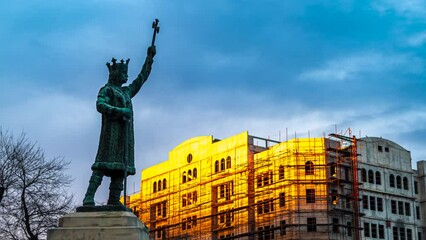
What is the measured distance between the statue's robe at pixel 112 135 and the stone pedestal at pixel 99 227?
3.78ft

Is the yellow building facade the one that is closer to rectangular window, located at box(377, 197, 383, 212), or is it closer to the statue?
rectangular window, located at box(377, 197, 383, 212)

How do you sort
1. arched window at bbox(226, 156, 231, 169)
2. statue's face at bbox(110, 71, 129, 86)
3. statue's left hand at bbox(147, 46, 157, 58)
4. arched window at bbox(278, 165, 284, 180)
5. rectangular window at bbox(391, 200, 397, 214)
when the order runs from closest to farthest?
statue's face at bbox(110, 71, 129, 86), statue's left hand at bbox(147, 46, 157, 58), arched window at bbox(278, 165, 284, 180), rectangular window at bbox(391, 200, 397, 214), arched window at bbox(226, 156, 231, 169)

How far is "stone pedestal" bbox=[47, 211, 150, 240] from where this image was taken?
656 inches

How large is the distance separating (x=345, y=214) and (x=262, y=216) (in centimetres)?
669

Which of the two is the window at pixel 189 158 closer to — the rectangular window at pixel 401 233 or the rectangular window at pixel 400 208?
the rectangular window at pixel 400 208


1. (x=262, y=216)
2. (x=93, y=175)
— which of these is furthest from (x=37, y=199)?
(x=262, y=216)

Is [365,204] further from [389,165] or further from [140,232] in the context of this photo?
Answer: [140,232]

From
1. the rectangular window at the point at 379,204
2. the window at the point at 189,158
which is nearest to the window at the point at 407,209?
the rectangular window at the point at 379,204

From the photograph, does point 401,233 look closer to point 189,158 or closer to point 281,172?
point 281,172

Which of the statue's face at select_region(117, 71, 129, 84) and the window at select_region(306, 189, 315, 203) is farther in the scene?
the window at select_region(306, 189, 315, 203)

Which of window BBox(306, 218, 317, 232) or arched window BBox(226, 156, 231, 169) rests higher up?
arched window BBox(226, 156, 231, 169)

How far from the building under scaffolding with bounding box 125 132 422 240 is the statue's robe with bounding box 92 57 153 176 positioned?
4380 centimetres

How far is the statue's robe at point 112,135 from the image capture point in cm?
1769

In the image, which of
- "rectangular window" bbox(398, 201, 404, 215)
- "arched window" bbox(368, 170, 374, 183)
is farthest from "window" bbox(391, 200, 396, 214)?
"arched window" bbox(368, 170, 374, 183)
